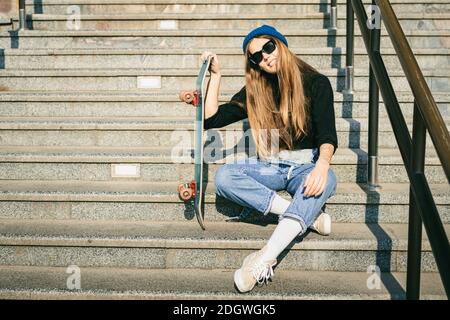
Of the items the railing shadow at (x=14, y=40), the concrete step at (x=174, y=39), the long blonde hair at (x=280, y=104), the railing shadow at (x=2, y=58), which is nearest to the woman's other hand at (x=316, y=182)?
the long blonde hair at (x=280, y=104)

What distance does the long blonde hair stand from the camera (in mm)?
2654

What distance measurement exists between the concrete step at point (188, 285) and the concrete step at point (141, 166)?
70 centimetres

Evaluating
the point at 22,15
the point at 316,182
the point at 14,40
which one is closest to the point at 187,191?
the point at 316,182

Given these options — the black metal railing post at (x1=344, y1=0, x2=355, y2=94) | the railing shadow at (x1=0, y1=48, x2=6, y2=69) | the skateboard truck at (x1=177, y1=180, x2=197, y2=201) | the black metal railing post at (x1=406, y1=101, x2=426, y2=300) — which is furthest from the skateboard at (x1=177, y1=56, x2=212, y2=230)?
the railing shadow at (x1=0, y1=48, x2=6, y2=69)

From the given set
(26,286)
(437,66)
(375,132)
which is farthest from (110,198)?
(437,66)

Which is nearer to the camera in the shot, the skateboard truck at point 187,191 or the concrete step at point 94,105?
the skateboard truck at point 187,191

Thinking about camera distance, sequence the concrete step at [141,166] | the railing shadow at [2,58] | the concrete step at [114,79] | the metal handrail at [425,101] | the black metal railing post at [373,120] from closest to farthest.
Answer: the metal handrail at [425,101], the black metal railing post at [373,120], the concrete step at [141,166], the concrete step at [114,79], the railing shadow at [2,58]

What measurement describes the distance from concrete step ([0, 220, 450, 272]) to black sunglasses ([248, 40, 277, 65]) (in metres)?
0.93

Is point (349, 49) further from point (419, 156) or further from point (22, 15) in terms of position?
point (22, 15)

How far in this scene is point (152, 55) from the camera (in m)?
4.19

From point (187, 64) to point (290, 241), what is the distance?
7.34ft

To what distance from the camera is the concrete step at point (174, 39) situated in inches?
169

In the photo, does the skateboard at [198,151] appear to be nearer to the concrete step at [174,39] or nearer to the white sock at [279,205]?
the white sock at [279,205]

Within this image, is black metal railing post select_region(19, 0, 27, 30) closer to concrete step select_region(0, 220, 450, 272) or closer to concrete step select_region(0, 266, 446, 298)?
concrete step select_region(0, 220, 450, 272)
